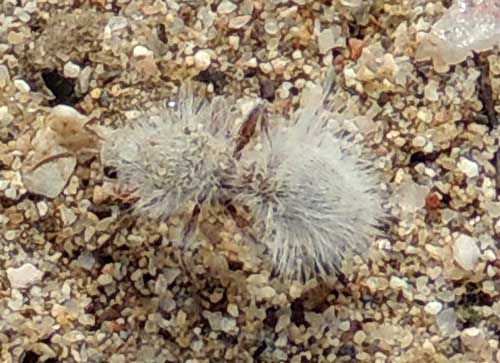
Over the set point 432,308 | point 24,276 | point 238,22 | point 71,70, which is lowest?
point 24,276

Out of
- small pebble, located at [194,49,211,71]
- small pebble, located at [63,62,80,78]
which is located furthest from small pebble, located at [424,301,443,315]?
small pebble, located at [63,62,80,78]

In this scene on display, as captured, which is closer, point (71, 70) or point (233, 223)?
point (233, 223)

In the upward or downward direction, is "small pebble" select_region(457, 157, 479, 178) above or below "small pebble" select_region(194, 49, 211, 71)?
below

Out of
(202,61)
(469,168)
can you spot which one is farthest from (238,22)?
(469,168)

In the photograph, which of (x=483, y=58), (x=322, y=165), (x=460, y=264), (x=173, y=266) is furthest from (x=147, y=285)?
(x=483, y=58)

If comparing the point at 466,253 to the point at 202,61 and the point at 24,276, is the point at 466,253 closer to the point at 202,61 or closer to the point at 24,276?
the point at 202,61

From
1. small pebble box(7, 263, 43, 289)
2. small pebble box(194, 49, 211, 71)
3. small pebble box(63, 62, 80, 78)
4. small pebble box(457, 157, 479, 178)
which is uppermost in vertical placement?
small pebble box(194, 49, 211, 71)

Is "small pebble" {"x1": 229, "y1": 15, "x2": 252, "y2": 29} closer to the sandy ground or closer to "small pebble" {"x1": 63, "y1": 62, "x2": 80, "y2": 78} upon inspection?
the sandy ground

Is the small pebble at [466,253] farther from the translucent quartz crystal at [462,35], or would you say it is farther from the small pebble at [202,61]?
the small pebble at [202,61]

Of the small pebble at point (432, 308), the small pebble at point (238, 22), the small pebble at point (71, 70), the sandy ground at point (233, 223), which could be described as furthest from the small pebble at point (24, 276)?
the small pebble at point (432, 308)

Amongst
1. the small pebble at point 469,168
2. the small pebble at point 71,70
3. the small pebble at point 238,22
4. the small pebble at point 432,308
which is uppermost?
the small pebble at point 238,22

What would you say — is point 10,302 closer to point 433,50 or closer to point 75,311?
point 75,311
